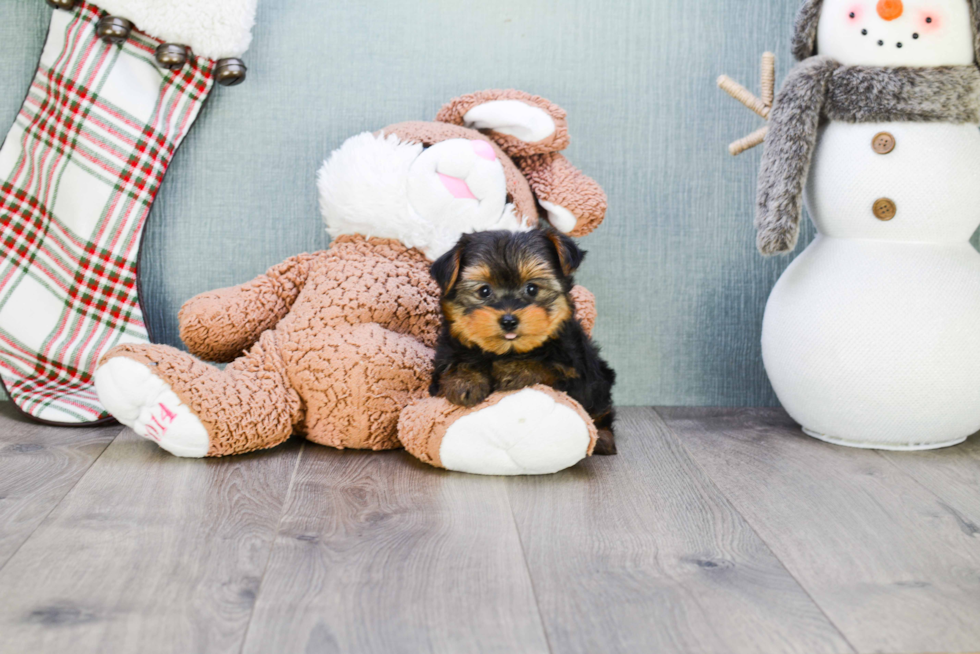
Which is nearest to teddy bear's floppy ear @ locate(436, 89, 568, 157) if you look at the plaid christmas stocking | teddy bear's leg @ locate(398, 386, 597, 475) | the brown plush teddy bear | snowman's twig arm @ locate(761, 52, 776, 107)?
the brown plush teddy bear

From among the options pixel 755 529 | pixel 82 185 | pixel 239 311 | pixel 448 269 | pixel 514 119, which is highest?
pixel 514 119

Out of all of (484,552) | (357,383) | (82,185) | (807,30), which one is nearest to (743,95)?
(807,30)

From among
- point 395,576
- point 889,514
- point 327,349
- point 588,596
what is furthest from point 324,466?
point 889,514

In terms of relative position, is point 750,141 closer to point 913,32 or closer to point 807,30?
point 807,30

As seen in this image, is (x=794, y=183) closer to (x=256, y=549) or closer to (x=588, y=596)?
(x=588, y=596)

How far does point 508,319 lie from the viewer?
4.99 feet

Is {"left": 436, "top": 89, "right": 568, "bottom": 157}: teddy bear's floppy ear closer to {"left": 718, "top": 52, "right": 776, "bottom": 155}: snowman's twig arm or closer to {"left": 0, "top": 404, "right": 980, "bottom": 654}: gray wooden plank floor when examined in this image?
{"left": 718, "top": 52, "right": 776, "bottom": 155}: snowman's twig arm

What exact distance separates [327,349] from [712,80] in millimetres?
1172

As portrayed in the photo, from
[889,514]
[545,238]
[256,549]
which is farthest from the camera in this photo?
[545,238]

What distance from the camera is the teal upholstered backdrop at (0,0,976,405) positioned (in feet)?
6.93

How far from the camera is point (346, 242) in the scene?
1.96m

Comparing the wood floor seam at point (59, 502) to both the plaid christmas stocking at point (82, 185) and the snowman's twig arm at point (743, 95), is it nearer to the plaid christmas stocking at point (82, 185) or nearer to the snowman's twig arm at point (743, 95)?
the plaid christmas stocking at point (82, 185)

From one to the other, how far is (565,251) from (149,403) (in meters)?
0.84

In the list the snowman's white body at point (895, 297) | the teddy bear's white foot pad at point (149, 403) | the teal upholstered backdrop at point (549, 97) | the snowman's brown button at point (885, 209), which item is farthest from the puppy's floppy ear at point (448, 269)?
the snowman's brown button at point (885, 209)
